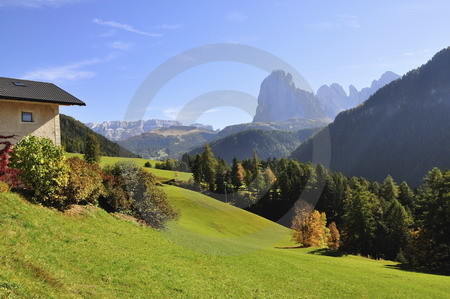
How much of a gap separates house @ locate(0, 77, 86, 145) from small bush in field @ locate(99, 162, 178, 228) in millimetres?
8321

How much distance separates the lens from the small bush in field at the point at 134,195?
39.4 metres

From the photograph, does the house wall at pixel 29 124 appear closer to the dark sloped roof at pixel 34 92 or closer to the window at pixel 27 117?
the window at pixel 27 117

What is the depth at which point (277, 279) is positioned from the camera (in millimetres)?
30641

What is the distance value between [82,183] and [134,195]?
10.7 m

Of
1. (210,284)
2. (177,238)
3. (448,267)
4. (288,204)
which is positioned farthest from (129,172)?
(288,204)

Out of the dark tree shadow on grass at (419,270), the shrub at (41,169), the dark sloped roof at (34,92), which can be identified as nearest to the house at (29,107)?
the dark sloped roof at (34,92)

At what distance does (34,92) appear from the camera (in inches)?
1478

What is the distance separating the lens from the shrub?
2830 centimetres

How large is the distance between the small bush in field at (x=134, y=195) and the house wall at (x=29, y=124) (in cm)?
824

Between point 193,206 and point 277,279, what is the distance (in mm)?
45618

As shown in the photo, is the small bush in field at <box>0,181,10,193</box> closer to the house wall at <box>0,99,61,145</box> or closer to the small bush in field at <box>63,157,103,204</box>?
the small bush in field at <box>63,157,103,204</box>

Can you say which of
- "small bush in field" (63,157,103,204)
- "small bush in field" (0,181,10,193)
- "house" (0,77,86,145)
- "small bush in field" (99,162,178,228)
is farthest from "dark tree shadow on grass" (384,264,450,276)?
"house" (0,77,86,145)

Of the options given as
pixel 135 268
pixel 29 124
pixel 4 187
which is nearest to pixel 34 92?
pixel 29 124

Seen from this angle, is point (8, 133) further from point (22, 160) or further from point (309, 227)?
point (309, 227)
